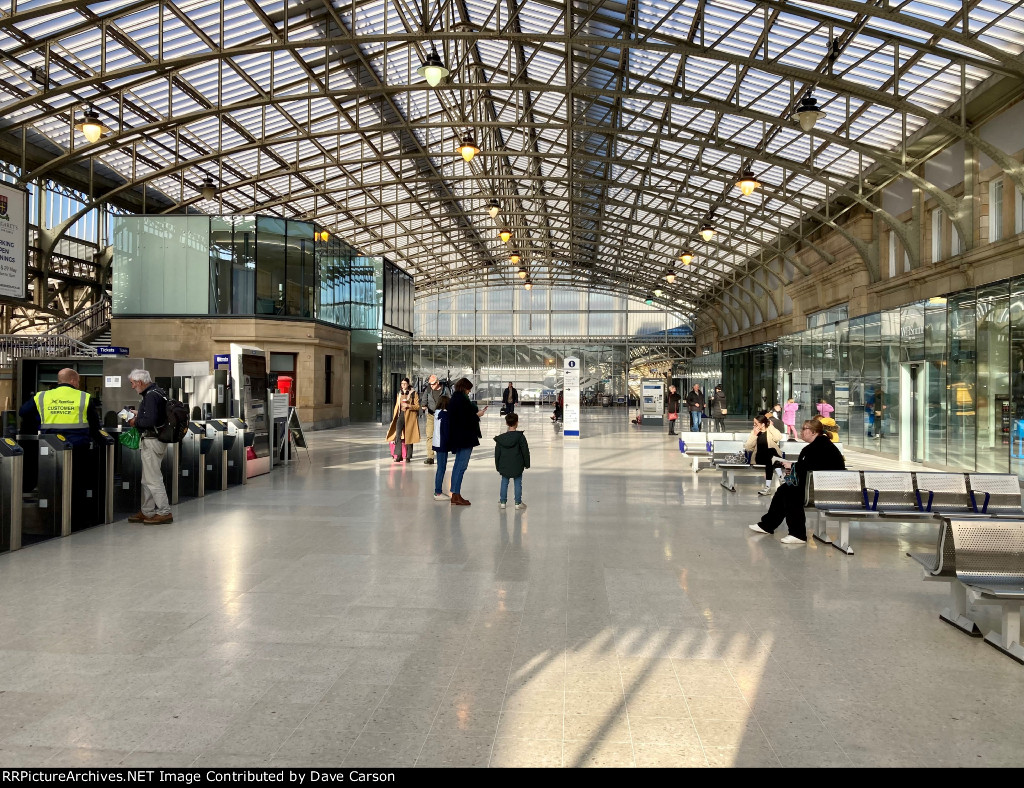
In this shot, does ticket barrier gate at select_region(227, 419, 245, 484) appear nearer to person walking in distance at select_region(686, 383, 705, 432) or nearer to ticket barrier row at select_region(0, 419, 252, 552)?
ticket barrier row at select_region(0, 419, 252, 552)

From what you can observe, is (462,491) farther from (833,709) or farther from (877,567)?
(833,709)

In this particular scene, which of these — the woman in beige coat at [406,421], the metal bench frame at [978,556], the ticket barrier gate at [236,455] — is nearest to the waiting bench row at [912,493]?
the metal bench frame at [978,556]

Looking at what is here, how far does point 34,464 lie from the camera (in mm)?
9188

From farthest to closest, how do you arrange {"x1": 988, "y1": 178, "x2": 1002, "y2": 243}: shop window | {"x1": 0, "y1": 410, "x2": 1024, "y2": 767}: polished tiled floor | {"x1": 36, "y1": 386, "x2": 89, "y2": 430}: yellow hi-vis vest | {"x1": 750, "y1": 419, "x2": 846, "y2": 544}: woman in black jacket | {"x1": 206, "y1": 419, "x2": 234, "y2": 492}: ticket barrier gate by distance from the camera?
{"x1": 988, "y1": 178, "x2": 1002, "y2": 243}: shop window < {"x1": 206, "y1": 419, "x2": 234, "y2": 492}: ticket barrier gate < {"x1": 36, "y1": 386, "x2": 89, "y2": 430}: yellow hi-vis vest < {"x1": 750, "y1": 419, "x2": 846, "y2": 544}: woman in black jacket < {"x1": 0, "y1": 410, "x2": 1024, "y2": 767}: polished tiled floor

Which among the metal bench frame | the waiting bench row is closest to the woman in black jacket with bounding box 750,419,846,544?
the waiting bench row

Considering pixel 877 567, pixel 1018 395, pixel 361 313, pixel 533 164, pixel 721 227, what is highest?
pixel 533 164

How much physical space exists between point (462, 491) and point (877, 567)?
21.5 ft

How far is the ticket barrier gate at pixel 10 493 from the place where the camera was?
23.1 ft

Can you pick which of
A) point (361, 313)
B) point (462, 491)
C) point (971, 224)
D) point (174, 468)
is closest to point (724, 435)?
point (462, 491)

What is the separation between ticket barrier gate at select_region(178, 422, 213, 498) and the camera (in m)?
11.2

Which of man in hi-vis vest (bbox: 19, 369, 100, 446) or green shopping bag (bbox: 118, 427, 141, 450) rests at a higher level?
man in hi-vis vest (bbox: 19, 369, 100, 446)

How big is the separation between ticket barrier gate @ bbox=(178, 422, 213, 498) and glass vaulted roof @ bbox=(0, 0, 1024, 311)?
8310mm

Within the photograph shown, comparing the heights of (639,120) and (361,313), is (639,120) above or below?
above

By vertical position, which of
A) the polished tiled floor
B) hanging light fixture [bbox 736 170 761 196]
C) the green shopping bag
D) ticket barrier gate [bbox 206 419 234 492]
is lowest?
the polished tiled floor
